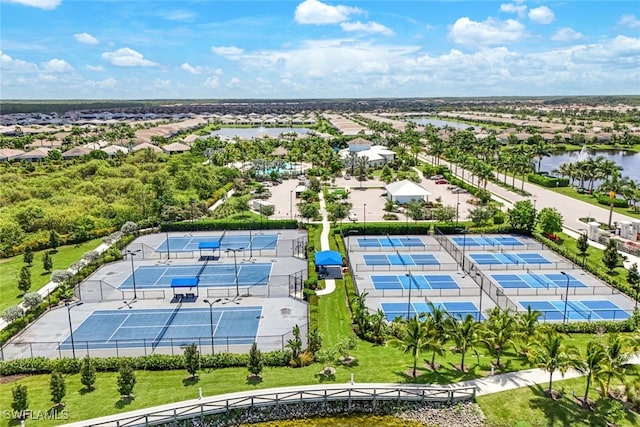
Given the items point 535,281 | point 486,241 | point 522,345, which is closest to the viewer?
point 522,345

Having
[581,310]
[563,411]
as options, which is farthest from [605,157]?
[563,411]

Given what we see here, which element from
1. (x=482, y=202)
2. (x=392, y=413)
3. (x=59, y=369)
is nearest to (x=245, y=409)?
(x=392, y=413)

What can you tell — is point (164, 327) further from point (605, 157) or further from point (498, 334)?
point (605, 157)

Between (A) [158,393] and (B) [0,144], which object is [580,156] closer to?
(A) [158,393]

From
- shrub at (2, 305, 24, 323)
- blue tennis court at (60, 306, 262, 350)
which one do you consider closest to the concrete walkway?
blue tennis court at (60, 306, 262, 350)

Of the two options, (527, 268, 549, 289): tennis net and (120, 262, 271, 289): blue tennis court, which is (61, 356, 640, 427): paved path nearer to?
(527, 268, 549, 289): tennis net
